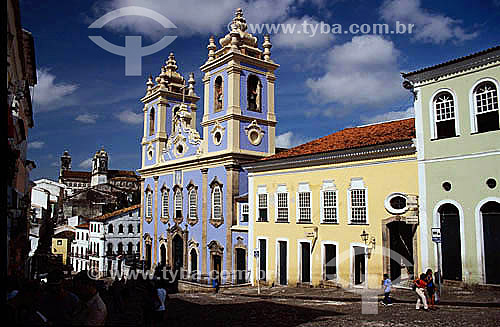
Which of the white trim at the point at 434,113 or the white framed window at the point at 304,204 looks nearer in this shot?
the white trim at the point at 434,113

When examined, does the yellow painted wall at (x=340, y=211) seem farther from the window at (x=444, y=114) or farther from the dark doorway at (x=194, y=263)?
the dark doorway at (x=194, y=263)

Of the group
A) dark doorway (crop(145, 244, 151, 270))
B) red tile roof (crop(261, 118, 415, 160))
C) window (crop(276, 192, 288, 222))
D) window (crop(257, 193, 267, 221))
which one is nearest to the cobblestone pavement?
red tile roof (crop(261, 118, 415, 160))

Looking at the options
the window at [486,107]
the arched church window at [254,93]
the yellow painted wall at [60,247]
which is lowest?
the yellow painted wall at [60,247]

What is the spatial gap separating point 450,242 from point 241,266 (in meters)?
14.0

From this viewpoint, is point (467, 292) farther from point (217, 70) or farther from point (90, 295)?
point (217, 70)

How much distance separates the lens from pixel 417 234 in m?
16.6

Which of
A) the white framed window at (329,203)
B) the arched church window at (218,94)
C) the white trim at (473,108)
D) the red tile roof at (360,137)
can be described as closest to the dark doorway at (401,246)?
the white framed window at (329,203)

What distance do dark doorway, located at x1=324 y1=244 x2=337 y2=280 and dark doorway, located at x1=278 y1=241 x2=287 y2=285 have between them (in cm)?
295

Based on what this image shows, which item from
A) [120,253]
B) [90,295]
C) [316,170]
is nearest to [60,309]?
[90,295]

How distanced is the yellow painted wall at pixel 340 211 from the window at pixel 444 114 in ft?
5.11

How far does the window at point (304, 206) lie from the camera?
21561mm

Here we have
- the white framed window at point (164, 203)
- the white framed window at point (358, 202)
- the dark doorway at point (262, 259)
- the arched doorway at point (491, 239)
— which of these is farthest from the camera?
the white framed window at point (164, 203)

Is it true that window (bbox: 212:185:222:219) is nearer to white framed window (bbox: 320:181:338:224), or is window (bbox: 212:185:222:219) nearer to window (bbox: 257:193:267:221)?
window (bbox: 257:193:267:221)

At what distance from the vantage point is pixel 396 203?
17.7 meters
